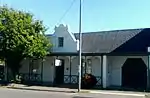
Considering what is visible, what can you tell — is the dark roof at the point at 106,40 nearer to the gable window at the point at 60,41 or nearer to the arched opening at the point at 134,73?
the arched opening at the point at 134,73

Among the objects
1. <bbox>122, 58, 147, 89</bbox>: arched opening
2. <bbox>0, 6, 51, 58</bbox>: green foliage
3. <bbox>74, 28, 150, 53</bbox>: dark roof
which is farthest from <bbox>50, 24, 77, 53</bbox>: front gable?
<bbox>122, 58, 147, 89</bbox>: arched opening

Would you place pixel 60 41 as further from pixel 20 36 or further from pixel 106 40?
pixel 20 36

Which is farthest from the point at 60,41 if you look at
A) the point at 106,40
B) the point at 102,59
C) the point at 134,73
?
the point at 134,73

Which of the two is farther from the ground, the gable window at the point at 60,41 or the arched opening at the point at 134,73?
the gable window at the point at 60,41

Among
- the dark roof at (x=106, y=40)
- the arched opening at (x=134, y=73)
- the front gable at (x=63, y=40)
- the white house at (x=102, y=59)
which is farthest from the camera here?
the front gable at (x=63, y=40)

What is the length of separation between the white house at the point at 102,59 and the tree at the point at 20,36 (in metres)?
2.03

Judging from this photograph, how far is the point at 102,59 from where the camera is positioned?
29703mm

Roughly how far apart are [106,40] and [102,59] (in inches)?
149

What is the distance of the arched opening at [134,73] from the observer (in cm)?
2922

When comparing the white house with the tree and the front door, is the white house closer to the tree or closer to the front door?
the front door

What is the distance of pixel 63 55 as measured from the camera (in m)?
31.9

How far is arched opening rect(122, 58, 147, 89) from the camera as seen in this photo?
95.9ft

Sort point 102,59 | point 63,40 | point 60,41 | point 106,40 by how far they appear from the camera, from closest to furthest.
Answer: point 102,59 < point 106,40 < point 63,40 < point 60,41

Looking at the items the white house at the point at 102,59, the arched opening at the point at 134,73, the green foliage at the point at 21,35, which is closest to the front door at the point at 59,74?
the white house at the point at 102,59
